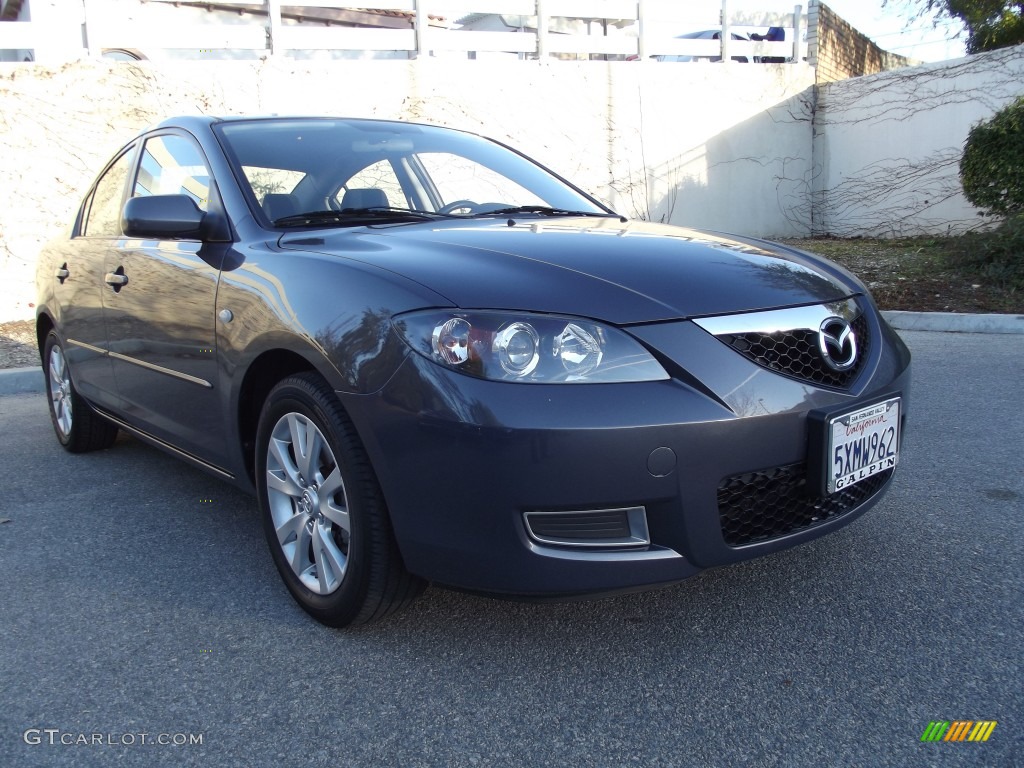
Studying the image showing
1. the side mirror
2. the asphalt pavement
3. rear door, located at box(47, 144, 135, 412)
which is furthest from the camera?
rear door, located at box(47, 144, 135, 412)

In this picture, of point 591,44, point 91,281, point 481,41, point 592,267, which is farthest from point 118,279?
point 591,44

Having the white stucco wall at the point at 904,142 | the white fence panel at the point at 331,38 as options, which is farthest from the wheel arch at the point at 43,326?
the white stucco wall at the point at 904,142

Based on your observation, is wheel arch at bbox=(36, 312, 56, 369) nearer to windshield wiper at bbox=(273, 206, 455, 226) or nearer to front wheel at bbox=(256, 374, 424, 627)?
windshield wiper at bbox=(273, 206, 455, 226)

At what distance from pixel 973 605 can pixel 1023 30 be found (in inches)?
588

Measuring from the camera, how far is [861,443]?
7.71 ft

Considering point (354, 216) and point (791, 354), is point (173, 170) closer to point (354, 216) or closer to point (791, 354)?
point (354, 216)

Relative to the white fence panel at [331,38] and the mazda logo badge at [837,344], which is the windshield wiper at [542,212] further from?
the white fence panel at [331,38]

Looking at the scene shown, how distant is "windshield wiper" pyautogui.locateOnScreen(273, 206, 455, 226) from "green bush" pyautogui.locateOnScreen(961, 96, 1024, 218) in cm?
780

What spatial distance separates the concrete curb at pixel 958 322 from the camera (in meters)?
6.84

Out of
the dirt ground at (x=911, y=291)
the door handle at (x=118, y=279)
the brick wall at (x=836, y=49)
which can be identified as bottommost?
the dirt ground at (x=911, y=291)

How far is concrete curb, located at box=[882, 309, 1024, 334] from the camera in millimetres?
6842

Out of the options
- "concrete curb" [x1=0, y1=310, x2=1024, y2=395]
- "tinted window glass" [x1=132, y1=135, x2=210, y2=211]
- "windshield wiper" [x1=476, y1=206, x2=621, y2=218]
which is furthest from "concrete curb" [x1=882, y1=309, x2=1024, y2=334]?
"tinted window glass" [x1=132, y1=135, x2=210, y2=211]

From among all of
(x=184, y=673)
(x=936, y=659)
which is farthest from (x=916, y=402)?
(x=184, y=673)

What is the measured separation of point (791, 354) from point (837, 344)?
181mm
